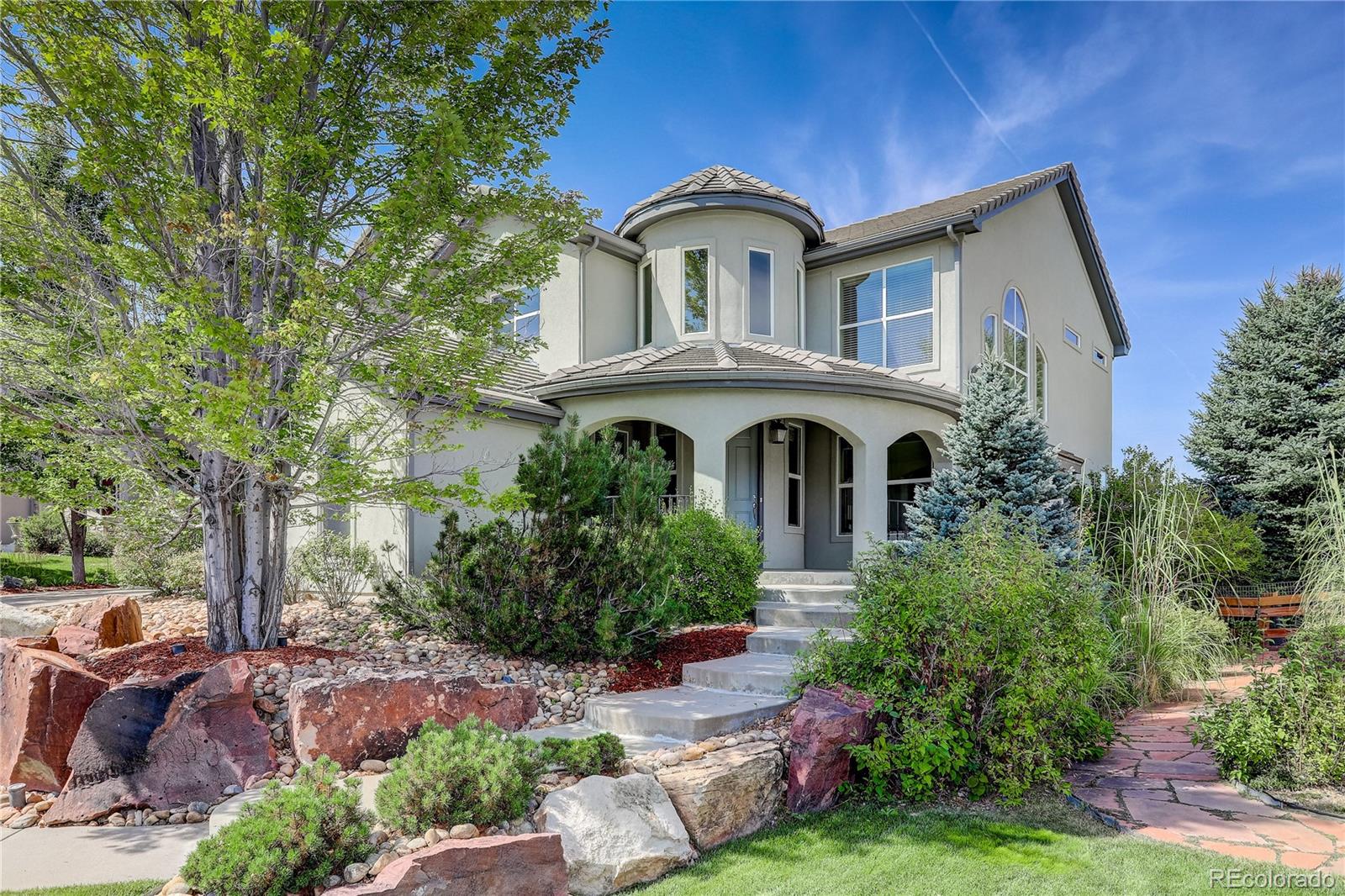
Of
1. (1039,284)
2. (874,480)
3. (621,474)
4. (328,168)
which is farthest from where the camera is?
(1039,284)

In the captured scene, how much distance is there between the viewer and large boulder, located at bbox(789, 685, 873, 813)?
4.59 meters

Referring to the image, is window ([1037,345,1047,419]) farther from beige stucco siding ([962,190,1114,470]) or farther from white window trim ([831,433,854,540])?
white window trim ([831,433,854,540])

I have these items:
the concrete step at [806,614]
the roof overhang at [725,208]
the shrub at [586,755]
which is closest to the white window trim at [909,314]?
the roof overhang at [725,208]

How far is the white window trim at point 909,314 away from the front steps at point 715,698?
621cm

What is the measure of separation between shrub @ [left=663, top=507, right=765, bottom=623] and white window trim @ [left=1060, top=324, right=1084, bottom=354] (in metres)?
11.9

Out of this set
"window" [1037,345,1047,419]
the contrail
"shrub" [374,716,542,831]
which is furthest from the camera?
"window" [1037,345,1047,419]

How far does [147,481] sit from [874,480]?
9.19m

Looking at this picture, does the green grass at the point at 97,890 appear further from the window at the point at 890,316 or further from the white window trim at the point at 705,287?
the window at the point at 890,316

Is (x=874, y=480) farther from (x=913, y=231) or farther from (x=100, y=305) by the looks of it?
(x=100, y=305)

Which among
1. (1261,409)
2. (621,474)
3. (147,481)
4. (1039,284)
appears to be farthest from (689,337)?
(1261,409)

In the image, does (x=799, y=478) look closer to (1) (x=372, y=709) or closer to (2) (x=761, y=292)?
(2) (x=761, y=292)

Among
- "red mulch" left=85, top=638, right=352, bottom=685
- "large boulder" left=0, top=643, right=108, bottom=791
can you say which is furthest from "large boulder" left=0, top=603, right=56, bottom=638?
"large boulder" left=0, top=643, right=108, bottom=791

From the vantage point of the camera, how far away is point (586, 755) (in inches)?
173

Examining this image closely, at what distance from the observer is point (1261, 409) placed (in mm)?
14977
